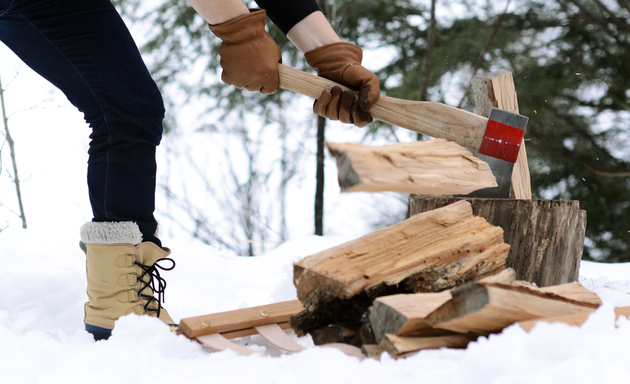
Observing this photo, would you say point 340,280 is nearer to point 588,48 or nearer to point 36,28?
point 36,28

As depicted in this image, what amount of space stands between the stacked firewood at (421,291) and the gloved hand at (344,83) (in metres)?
0.50

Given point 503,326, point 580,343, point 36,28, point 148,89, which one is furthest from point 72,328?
point 580,343

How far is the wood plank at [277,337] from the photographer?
3.71ft

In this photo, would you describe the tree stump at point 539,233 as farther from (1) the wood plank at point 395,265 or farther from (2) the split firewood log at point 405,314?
(2) the split firewood log at point 405,314

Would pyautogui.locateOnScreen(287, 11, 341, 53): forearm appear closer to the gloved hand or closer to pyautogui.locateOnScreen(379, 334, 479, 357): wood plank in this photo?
the gloved hand

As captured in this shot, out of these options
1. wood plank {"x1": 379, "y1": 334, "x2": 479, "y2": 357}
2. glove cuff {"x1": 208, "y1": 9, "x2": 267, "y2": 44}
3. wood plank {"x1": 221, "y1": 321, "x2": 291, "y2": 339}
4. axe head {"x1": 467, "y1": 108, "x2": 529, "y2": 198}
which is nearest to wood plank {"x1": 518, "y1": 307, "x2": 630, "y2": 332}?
wood plank {"x1": 379, "y1": 334, "x2": 479, "y2": 357}

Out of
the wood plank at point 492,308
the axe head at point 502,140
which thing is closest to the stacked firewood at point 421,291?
the wood plank at point 492,308

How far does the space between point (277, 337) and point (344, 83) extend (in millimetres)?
1003

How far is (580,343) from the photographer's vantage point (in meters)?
0.76

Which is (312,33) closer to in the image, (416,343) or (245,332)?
(245,332)

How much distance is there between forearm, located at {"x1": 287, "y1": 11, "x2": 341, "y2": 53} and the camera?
1.69 m

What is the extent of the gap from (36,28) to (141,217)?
636 millimetres

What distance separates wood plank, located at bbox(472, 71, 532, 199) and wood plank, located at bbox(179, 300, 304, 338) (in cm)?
96

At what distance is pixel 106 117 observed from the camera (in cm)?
130
